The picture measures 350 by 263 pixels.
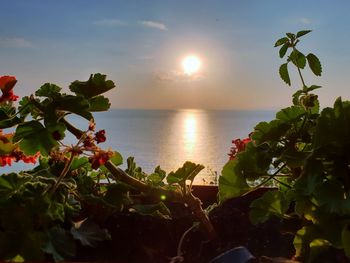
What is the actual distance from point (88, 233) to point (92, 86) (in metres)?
0.23

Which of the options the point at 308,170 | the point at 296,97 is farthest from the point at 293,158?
the point at 296,97

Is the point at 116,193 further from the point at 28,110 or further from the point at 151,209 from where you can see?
the point at 28,110

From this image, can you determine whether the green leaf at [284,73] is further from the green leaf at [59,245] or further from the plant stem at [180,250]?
the green leaf at [59,245]

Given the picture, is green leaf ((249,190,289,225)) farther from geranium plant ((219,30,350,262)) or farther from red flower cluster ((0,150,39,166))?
red flower cluster ((0,150,39,166))

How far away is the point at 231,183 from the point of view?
74 centimetres

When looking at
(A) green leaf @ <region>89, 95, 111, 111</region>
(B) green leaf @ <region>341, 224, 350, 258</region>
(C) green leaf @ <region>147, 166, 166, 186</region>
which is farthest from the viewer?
(C) green leaf @ <region>147, 166, 166, 186</region>

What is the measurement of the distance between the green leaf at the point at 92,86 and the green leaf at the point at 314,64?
1.17 feet

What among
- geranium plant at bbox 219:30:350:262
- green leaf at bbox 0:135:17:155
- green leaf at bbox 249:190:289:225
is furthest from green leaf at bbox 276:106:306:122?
green leaf at bbox 0:135:17:155

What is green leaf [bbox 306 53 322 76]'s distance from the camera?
859 millimetres

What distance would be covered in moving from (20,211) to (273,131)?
382mm

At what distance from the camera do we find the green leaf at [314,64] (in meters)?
0.86

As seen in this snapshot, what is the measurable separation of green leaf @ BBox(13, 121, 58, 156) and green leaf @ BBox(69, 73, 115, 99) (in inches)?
3.3

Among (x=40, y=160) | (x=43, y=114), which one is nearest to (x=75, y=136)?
(x=43, y=114)

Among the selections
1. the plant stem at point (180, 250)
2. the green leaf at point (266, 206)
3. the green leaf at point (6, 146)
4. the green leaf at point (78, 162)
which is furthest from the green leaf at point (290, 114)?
the green leaf at point (6, 146)
